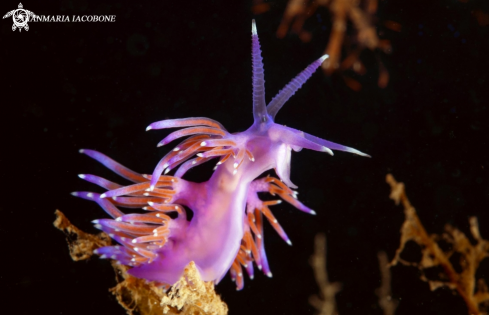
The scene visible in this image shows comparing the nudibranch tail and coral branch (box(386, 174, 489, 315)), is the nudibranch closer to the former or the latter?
the nudibranch tail

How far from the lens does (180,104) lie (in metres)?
4.10

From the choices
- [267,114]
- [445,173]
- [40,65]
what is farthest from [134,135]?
[445,173]

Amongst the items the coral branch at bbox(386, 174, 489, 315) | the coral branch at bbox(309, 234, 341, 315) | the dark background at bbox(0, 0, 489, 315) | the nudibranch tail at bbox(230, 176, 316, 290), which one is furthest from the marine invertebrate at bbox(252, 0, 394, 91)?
the coral branch at bbox(309, 234, 341, 315)

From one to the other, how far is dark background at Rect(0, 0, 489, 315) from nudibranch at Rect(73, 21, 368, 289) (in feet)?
3.80

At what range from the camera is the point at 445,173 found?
181 inches

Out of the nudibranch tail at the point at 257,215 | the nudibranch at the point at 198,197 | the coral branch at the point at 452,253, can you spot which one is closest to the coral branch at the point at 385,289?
the coral branch at the point at 452,253

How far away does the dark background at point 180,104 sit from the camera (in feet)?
12.8

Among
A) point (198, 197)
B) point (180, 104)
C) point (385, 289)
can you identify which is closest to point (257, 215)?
point (198, 197)

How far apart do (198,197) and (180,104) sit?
1579 mm

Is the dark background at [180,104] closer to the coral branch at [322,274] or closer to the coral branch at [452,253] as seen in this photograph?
the coral branch at [452,253]

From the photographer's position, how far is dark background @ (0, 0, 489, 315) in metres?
3.89

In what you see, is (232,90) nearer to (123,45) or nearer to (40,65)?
(123,45)

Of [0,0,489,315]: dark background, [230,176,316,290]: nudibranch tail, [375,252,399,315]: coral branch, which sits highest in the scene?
[0,0,489,315]: dark background

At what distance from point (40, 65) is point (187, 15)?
5.91 ft
